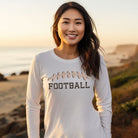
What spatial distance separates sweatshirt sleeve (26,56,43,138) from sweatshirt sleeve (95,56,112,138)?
1.99 ft

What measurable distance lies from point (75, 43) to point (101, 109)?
2.52 feet

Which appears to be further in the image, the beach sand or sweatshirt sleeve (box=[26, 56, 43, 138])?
the beach sand

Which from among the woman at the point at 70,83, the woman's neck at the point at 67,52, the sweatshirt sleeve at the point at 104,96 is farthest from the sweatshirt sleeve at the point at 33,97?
the sweatshirt sleeve at the point at 104,96

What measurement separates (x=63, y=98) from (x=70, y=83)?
0.50ft

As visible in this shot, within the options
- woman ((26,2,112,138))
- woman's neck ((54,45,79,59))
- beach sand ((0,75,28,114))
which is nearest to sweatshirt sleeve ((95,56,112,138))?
woman ((26,2,112,138))

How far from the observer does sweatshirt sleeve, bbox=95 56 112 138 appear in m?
2.34

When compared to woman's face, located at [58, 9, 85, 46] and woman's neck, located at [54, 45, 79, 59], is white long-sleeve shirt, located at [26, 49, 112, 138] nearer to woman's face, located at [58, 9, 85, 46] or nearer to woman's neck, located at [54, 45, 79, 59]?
woman's neck, located at [54, 45, 79, 59]

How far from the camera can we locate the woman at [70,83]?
6.98 ft

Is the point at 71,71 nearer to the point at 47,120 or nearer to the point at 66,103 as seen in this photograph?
the point at 66,103

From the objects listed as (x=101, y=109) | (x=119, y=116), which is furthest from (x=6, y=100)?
(x=101, y=109)

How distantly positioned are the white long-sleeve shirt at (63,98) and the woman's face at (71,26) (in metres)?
0.21

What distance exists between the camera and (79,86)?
6.99 feet

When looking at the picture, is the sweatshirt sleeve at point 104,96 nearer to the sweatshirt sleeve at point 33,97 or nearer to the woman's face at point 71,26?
the woman's face at point 71,26

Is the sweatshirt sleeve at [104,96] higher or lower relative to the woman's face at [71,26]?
lower
